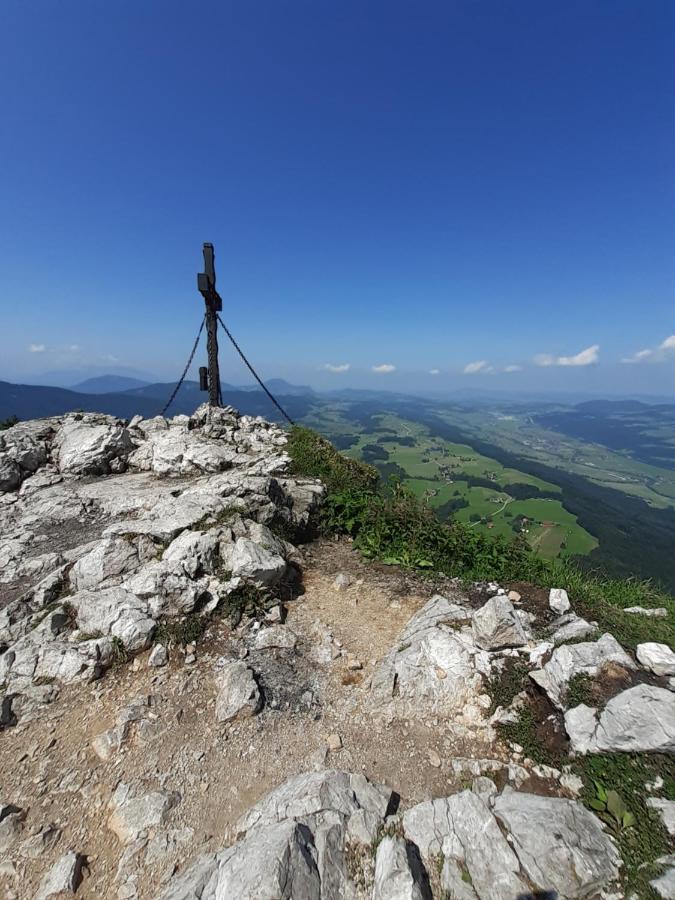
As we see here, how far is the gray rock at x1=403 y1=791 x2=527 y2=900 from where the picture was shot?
3.00 metres

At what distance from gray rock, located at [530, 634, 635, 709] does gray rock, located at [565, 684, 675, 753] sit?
0.32 metres

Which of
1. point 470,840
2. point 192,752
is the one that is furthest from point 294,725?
point 470,840

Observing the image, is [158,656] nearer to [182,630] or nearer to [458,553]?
[182,630]

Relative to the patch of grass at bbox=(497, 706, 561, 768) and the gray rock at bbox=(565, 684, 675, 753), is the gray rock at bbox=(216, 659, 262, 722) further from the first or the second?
the gray rock at bbox=(565, 684, 675, 753)

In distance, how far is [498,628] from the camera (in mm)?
5281

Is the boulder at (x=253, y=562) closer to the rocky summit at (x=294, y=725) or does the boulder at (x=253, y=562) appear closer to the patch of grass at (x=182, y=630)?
the rocky summit at (x=294, y=725)

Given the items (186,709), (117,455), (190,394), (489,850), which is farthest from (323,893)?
(190,394)

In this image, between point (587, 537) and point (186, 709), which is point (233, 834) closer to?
point (186, 709)

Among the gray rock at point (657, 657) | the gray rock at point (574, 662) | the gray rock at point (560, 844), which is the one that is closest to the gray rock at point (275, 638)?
the gray rock at point (560, 844)

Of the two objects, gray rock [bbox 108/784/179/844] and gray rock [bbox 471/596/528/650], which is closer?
gray rock [bbox 108/784/179/844]

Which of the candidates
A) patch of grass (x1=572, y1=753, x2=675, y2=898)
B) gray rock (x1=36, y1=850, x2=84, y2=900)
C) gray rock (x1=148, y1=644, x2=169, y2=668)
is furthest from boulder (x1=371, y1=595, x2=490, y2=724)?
gray rock (x1=36, y1=850, x2=84, y2=900)

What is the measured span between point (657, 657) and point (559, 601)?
1497mm

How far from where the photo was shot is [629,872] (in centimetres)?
289

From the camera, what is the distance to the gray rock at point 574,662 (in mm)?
4461
